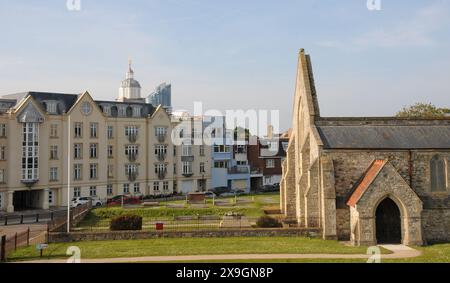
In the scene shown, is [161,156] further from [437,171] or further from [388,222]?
[437,171]

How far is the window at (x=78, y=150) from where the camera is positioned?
52.5 meters

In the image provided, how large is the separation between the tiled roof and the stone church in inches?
2.2

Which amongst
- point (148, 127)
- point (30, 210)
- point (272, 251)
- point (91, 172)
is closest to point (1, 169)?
point (30, 210)

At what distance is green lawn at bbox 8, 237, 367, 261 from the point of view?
71.9 ft

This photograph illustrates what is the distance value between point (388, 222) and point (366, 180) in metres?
3.24

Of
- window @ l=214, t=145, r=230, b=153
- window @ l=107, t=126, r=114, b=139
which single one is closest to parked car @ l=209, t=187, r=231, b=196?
window @ l=214, t=145, r=230, b=153

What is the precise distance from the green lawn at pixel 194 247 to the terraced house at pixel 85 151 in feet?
71.0

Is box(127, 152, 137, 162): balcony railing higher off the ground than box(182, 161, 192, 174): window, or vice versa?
box(127, 152, 137, 162): balcony railing

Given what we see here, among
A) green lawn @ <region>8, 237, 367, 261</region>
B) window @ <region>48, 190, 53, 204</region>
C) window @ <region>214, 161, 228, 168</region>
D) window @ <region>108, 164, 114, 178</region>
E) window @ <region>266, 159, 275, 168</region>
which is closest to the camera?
green lawn @ <region>8, 237, 367, 261</region>

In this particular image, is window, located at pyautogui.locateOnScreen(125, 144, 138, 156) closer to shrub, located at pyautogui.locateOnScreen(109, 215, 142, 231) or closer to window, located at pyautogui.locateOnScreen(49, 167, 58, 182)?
window, located at pyautogui.locateOnScreen(49, 167, 58, 182)

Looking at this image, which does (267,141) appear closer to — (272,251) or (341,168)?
(341,168)

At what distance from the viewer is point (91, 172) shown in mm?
53875

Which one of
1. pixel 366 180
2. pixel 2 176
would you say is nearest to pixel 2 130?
pixel 2 176

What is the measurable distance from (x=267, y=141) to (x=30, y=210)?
38.9m
